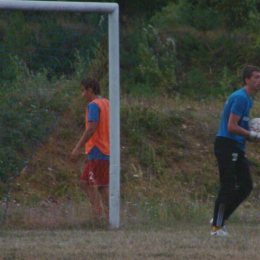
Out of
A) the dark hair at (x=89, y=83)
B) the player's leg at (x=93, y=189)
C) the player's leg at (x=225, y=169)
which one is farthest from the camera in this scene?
the dark hair at (x=89, y=83)

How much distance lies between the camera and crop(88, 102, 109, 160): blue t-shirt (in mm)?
7953

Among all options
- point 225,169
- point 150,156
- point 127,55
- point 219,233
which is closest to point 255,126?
point 225,169

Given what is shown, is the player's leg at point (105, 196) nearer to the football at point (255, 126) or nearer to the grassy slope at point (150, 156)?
the football at point (255, 126)

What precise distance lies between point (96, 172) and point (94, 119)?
0.66 meters

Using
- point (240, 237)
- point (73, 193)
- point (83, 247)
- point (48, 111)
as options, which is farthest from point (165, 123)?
point (83, 247)

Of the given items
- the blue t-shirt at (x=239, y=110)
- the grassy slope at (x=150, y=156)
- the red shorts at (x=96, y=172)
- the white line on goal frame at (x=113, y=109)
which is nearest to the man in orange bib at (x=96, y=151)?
the red shorts at (x=96, y=172)

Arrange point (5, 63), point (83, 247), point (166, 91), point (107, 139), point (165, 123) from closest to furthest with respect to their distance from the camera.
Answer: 1. point (83, 247)
2. point (107, 139)
3. point (5, 63)
4. point (165, 123)
5. point (166, 91)

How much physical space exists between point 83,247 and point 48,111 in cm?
309

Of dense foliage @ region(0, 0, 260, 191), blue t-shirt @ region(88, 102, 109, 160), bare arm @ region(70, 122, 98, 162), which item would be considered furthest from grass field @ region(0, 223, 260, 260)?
dense foliage @ region(0, 0, 260, 191)

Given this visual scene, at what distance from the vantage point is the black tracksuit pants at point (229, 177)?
287 inches

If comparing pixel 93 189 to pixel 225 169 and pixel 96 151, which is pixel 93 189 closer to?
pixel 96 151

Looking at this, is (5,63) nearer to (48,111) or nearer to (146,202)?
(48,111)

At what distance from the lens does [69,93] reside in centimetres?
957

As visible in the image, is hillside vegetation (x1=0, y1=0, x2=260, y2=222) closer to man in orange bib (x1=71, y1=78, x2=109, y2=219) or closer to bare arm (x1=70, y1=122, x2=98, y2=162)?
man in orange bib (x1=71, y1=78, x2=109, y2=219)
